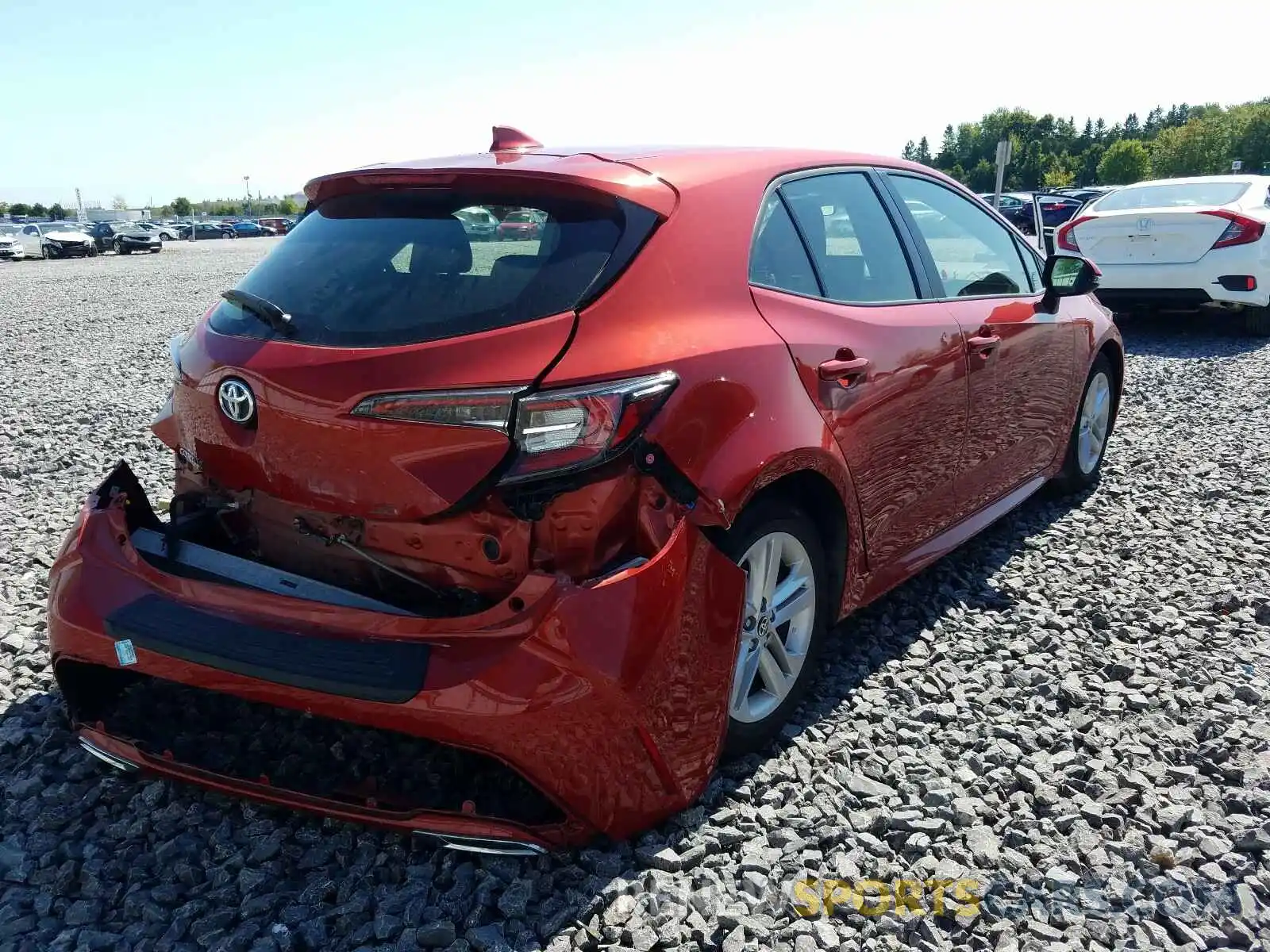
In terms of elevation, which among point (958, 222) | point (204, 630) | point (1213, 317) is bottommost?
point (1213, 317)

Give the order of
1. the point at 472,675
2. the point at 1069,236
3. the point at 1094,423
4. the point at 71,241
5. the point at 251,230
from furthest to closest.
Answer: the point at 251,230
the point at 71,241
the point at 1069,236
the point at 1094,423
the point at 472,675

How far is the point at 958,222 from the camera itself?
3955 mm

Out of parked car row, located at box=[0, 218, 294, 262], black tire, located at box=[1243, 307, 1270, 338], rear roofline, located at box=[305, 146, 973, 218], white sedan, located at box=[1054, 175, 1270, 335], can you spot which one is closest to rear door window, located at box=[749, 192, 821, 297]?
rear roofline, located at box=[305, 146, 973, 218]

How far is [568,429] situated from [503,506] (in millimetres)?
224

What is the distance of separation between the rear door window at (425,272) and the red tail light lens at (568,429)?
0.22 m

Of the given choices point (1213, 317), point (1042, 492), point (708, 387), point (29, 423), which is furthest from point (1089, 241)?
point (29, 423)

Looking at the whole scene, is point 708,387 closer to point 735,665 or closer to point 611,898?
point 735,665

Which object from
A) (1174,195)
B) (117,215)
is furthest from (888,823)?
(117,215)

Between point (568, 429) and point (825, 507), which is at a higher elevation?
point (568, 429)

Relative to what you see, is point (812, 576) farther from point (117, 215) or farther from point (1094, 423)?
point (117, 215)

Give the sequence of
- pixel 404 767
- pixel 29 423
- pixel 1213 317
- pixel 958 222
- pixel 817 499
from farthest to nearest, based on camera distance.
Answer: pixel 1213 317
pixel 29 423
pixel 958 222
pixel 817 499
pixel 404 767

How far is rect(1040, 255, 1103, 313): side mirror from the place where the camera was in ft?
13.9

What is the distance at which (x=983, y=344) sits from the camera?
3584 mm

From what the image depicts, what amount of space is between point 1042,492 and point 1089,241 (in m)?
5.44
